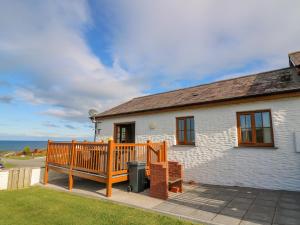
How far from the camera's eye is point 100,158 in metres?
5.94

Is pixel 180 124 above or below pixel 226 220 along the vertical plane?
above

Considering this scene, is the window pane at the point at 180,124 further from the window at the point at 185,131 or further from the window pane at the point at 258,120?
the window pane at the point at 258,120

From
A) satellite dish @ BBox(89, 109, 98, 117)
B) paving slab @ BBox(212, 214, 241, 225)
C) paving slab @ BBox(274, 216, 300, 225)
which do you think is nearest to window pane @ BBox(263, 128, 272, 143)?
paving slab @ BBox(274, 216, 300, 225)

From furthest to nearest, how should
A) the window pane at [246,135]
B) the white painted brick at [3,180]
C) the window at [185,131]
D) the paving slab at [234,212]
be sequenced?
the window at [185,131], the white painted brick at [3,180], the window pane at [246,135], the paving slab at [234,212]

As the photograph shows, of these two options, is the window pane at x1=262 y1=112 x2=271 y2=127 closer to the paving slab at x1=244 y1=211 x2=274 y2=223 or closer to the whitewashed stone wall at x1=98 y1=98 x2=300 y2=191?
the whitewashed stone wall at x1=98 y1=98 x2=300 y2=191

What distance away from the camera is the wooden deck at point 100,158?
568cm

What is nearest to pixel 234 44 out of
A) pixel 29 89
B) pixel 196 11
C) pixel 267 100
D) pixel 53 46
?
pixel 196 11

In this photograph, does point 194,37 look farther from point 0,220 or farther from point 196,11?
point 0,220

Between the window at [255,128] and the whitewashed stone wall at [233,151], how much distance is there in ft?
0.66

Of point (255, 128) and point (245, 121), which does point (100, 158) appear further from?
point (255, 128)

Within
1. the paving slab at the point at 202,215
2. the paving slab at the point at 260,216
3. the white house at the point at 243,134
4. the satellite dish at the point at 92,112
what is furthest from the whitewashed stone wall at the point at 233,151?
the satellite dish at the point at 92,112

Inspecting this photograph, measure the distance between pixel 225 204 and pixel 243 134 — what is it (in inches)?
125

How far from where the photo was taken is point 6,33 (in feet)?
26.1

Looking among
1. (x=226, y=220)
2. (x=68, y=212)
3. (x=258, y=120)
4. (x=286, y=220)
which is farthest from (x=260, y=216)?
(x=68, y=212)
